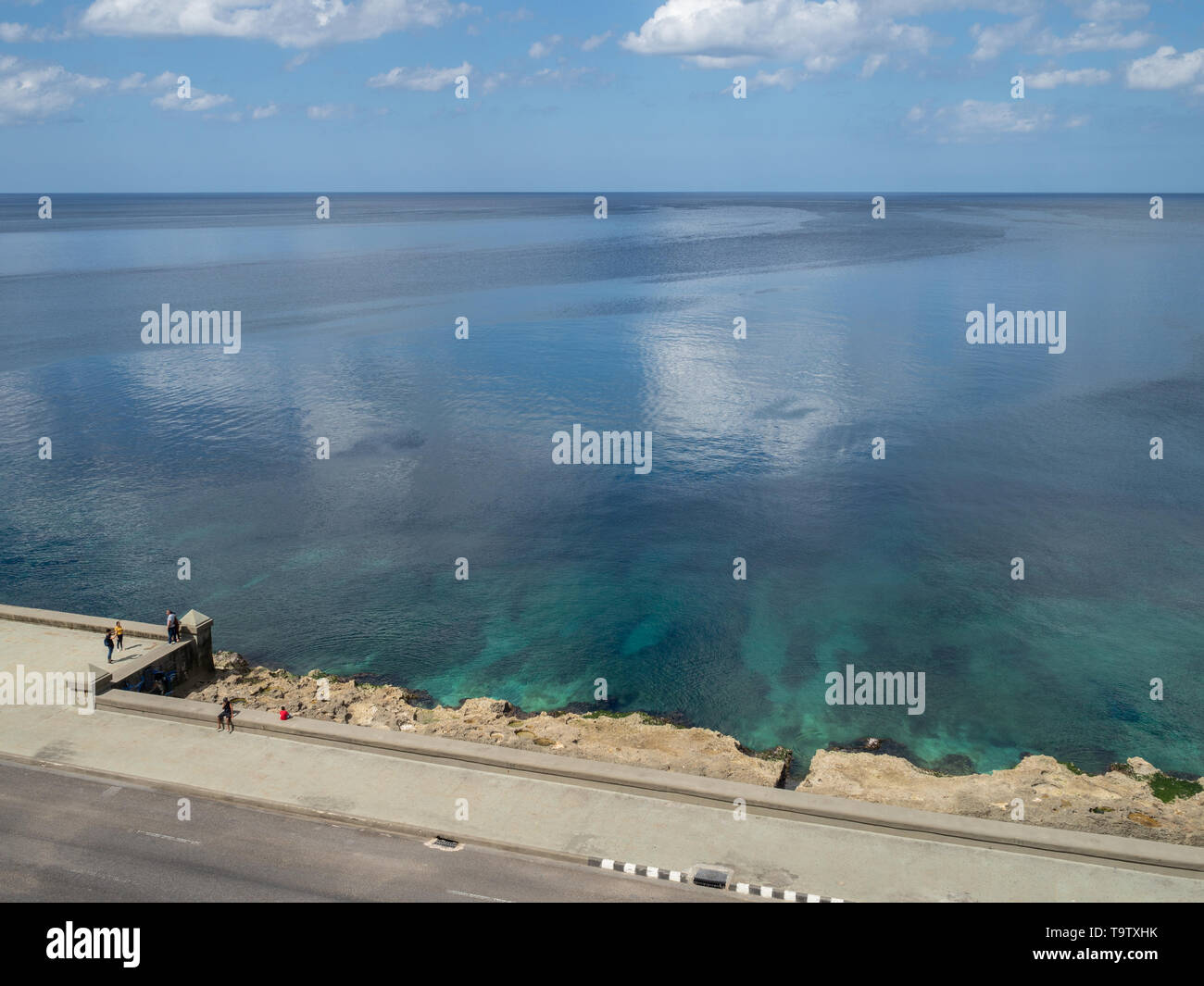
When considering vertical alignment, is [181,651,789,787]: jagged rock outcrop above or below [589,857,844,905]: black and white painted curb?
above

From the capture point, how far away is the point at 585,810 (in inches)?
890

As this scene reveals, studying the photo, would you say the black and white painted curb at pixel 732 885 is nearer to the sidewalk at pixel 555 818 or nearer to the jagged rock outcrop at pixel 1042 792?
the sidewalk at pixel 555 818

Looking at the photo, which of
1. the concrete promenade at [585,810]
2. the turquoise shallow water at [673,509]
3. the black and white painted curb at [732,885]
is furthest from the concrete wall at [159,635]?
the black and white painted curb at [732,885]

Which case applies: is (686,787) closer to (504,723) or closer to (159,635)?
(504,723)

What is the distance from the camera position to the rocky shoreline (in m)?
24.7

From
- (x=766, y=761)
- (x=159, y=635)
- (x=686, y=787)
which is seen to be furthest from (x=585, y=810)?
(x=159, y=635)

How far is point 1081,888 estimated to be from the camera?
19.8m

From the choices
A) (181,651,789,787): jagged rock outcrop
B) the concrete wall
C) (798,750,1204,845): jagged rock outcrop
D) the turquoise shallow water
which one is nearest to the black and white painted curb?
(181,651,789,787): jagged rock outcrop

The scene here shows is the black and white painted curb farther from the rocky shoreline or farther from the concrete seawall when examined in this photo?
the rocky shoreline

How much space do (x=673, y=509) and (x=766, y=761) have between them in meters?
22.3

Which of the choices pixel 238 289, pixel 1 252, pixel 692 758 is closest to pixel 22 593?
pixel 692 758

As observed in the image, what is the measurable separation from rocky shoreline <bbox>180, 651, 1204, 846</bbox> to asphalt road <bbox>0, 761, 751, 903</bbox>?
20.5 feet

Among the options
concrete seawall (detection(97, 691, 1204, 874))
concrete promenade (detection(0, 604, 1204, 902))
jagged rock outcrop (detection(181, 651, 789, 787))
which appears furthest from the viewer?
jagged rock outcrop (detection(181, 651, 789, 787))
